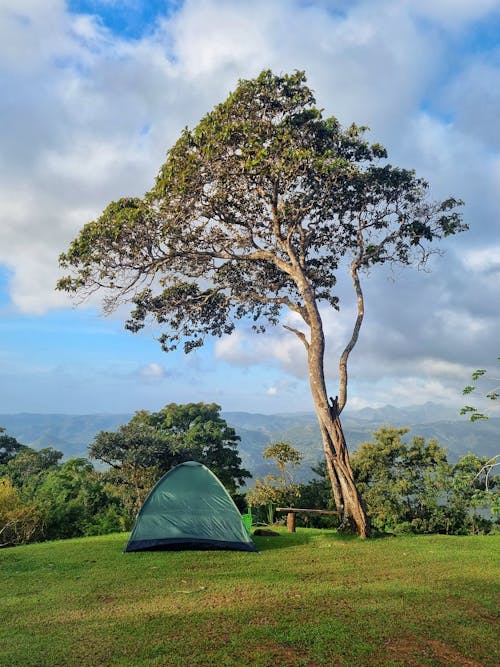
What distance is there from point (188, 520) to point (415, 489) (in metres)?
11.6

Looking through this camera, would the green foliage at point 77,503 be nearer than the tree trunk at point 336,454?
No

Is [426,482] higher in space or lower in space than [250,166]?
lower

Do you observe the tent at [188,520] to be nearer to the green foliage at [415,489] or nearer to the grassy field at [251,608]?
the grassy field at [251,608]

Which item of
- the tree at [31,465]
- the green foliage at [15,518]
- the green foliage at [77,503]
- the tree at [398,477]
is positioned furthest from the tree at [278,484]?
the tree at [31,465]

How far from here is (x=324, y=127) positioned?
14500 mm

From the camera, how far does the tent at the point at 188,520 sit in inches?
456

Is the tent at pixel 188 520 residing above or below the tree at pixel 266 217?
below

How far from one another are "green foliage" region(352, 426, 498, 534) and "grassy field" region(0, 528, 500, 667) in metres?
7.95

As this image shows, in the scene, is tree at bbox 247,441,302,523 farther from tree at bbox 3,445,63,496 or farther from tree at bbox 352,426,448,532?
tree at bbox 3,445,63,496

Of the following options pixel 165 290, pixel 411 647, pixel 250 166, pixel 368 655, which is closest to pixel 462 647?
pixel 411 647

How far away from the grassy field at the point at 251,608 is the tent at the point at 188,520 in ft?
1.29

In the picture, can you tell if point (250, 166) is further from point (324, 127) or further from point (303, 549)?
point (303, 549)

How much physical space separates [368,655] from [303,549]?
652 centimetres

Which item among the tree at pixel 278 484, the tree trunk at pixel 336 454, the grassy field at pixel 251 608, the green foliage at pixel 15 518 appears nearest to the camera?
the grassy field at pixel 251 608
